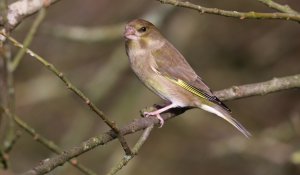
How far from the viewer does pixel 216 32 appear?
25.1 feet

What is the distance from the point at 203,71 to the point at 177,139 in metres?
0.85

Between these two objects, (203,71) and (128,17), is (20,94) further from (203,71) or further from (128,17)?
(203,71)

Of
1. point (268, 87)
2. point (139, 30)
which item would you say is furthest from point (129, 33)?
point (268, 87)

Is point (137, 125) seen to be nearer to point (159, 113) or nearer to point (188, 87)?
point (159, 113)

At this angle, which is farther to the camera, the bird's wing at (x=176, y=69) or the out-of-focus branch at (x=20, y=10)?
the bird's wing at (x=176, y=69)

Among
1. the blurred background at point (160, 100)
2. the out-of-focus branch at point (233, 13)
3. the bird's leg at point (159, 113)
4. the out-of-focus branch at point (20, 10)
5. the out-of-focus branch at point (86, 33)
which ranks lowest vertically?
the blurred background at point (160, 100)

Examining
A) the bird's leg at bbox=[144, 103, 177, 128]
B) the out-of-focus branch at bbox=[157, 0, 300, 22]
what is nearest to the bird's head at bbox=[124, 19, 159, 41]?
the bird's leg at bbox=[144, 103, 177, 128]

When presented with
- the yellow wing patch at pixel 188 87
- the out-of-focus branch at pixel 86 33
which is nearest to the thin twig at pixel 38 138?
the yellow wing patch at pixel 188 87

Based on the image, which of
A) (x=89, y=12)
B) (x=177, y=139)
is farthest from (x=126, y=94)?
(x=89, y=12)

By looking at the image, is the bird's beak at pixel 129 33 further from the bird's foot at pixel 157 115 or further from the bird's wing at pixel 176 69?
the bird's foot at pixel 157 115

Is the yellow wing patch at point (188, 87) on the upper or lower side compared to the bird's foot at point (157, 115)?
lower

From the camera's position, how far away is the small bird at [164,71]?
5.25m

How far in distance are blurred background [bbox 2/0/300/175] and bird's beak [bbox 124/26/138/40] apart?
1164mm

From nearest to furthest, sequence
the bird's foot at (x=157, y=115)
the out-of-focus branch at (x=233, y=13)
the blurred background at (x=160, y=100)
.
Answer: the out-of-focus branch at (x=233, y=13)
the bird's foot at (x=157, y=115)
the blurred background at (x=160, y=100)
